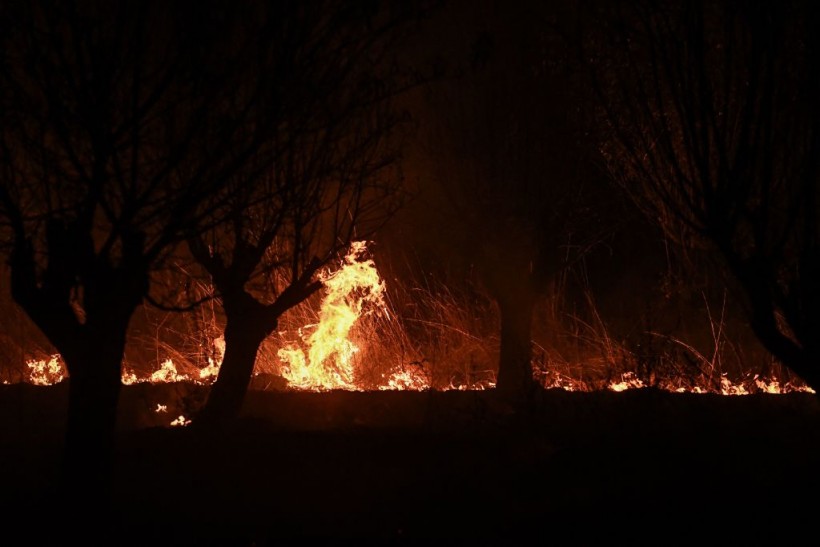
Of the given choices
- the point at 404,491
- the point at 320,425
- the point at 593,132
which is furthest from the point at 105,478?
the point at 593,132

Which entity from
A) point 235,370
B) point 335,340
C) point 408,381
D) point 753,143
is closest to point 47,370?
point 335,340

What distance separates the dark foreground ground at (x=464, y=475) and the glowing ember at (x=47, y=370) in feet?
11.0

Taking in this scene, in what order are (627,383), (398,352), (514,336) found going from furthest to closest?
(398,352) < (514,336) < (627,383)

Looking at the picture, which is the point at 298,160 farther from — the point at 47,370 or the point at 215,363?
the point at 47,370

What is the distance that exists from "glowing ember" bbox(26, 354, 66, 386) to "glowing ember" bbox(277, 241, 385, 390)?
3.12 m

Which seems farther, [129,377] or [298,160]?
[129,377]

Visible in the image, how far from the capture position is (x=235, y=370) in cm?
862

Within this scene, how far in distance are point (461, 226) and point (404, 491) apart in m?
4.97

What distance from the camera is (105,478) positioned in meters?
5.97

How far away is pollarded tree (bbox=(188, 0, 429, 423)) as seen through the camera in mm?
6227

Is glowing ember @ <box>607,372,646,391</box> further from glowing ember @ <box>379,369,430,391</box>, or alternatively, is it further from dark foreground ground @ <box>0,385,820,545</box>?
glowing ember @ <box>379,369,430,391</box>

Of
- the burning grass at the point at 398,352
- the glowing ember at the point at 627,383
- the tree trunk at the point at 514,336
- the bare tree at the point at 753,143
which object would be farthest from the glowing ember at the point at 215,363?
the bare tree at the point at 753,143

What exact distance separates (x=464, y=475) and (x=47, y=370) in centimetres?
790

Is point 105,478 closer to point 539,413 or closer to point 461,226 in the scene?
point 539,413
